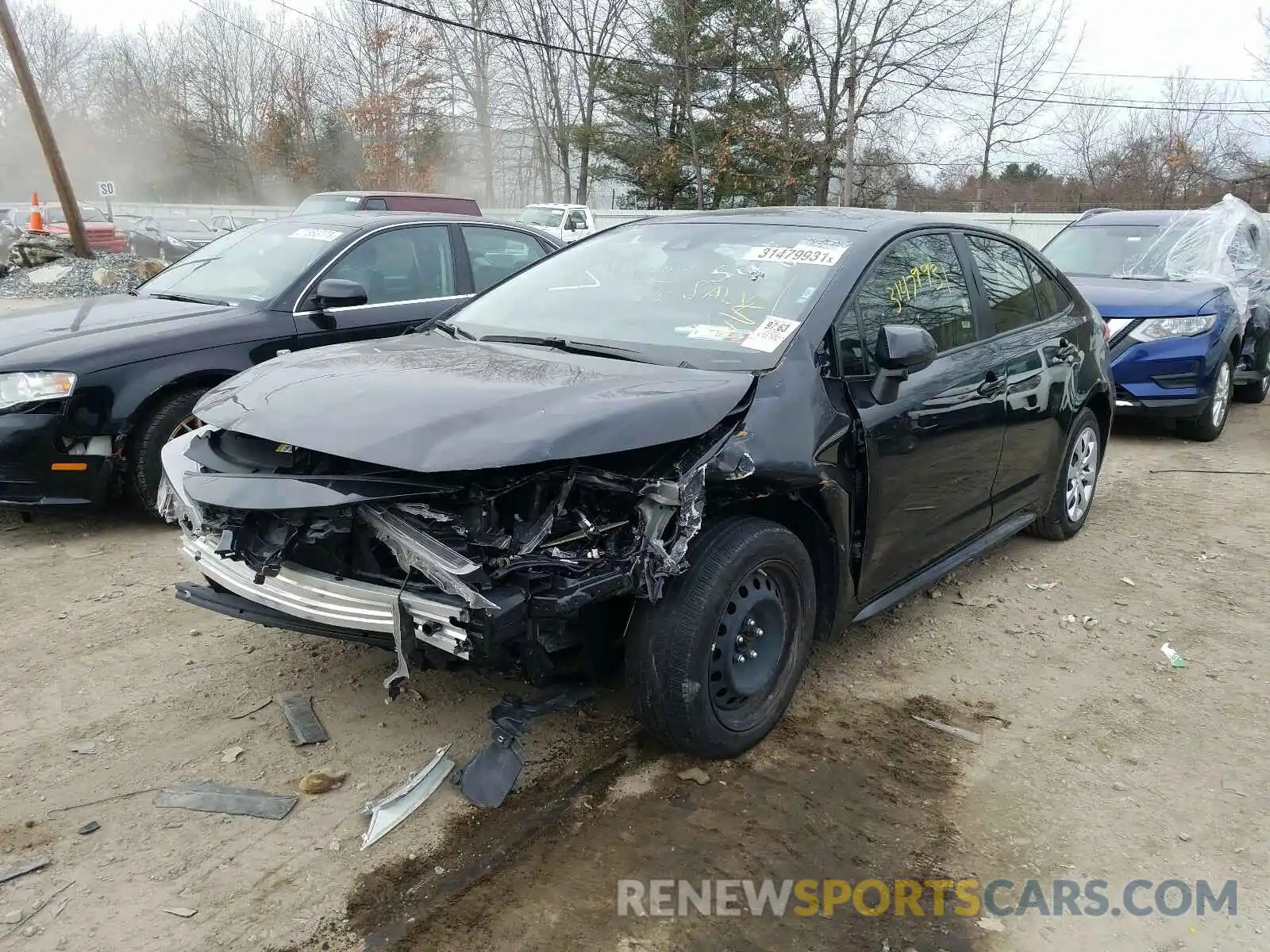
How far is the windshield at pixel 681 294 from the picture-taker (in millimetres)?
3223

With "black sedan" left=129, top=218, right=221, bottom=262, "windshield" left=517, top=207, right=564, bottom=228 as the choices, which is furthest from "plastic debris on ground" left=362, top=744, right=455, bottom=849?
"black sedan" left=129, top=218, right=221, bottom=262

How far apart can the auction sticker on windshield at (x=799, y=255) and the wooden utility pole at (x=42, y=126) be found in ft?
54.9

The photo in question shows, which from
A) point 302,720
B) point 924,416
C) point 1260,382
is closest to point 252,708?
point 302,720

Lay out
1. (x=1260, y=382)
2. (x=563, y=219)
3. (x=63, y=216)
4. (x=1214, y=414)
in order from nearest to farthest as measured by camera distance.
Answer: (x=1214, y=414) → (x=1260, y=382) → (x=563, y=219) → (x=63, y=216)

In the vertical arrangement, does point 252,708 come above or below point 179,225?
below

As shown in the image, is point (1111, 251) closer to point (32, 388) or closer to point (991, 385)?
point (991, 385)

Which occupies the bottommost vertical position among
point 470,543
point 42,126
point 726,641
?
point 726,641

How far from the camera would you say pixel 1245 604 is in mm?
4484

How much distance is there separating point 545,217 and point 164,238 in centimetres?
1034

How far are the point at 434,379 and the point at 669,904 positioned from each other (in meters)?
1.66

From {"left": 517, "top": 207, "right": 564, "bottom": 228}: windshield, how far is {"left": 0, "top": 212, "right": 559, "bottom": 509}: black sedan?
15.6 m

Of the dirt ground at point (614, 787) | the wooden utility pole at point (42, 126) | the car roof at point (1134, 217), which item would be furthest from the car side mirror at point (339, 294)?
the wooden utility pole at point (42, 126)

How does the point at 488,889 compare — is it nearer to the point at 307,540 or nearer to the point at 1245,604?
the point at 307,540

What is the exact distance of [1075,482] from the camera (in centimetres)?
521
